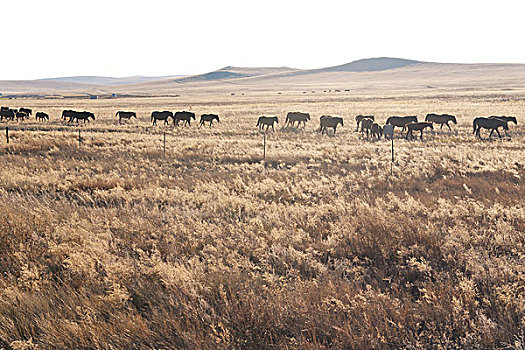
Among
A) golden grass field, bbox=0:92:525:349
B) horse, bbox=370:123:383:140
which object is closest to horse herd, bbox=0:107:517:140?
horse, bbox=370:123:383:140

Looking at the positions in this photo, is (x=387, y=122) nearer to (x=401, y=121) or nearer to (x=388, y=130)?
(x=401, y=121)

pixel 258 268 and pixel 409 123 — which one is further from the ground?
pixel 409 123

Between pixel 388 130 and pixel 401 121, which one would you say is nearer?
pixel 388 130

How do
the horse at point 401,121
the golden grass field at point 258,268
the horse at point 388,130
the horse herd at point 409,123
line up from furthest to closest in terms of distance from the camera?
the horse at point 401,121 → the horse at point 388,130 → the horse herd at point 409,123 → the golden grass field at point 258,268

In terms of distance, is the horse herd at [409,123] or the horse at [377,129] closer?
the horse herd at [409,123]

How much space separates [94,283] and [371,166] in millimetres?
12952

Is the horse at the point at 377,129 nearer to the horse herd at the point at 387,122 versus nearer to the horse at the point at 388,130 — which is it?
the horse herd at the point at 387,122

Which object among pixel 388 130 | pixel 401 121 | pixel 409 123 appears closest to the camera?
pixel 409 123

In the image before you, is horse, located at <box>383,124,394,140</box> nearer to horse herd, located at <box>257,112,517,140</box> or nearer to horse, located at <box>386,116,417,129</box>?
horse herd, located at <box>257,112,517,140</box>

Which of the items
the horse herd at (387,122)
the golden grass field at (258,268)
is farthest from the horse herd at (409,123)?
the golden grass field at (258,268)

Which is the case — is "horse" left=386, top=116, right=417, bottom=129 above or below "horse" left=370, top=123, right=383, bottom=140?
above

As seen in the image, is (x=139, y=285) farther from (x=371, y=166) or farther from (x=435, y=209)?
(x=371, y=166)

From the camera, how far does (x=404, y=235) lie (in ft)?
21.5

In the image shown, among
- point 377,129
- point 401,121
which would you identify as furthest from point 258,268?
point 401,121
